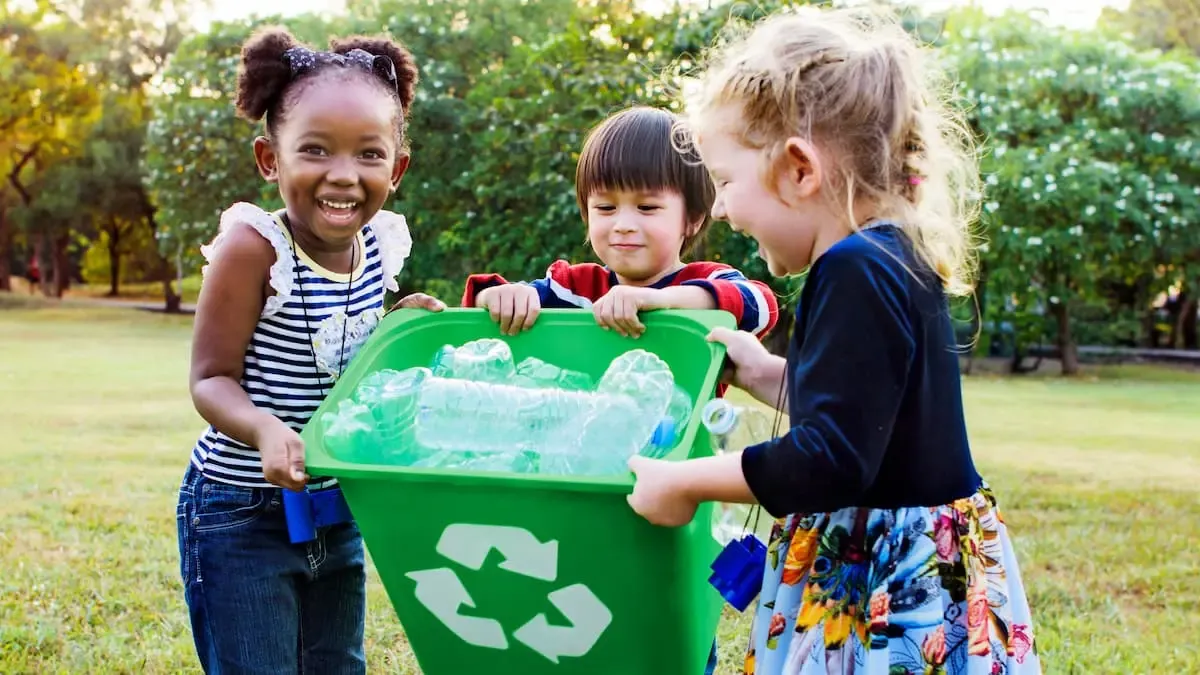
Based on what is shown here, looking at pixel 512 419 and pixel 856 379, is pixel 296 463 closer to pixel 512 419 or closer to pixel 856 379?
pixel 512 419

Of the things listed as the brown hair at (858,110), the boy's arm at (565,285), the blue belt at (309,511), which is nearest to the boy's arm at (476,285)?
the boy's arm at (565,285)

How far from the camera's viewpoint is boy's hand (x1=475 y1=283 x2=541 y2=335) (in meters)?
1.90

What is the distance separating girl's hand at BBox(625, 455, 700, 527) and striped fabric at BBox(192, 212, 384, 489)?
72 cm

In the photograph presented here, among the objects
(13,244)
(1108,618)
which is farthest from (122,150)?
(1108,618)

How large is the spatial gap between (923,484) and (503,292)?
78 cm

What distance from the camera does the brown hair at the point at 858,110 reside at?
1.45 meters

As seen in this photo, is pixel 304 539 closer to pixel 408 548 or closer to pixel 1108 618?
pixel 408 548

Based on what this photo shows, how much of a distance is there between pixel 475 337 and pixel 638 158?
1.52ft

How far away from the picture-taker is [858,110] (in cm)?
144

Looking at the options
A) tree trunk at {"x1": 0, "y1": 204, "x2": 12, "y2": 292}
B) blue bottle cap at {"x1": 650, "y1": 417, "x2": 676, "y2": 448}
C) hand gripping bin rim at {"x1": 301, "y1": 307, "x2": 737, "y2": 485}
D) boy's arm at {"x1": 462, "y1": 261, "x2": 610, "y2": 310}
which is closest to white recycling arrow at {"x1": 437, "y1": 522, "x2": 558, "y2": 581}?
hand gripping bin rim at {"x1": 301, "y1": 307, "x2": 737, "y2": 485}

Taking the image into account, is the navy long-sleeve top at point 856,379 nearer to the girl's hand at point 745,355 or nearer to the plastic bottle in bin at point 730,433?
the plastic bottle in bin at point 730,433

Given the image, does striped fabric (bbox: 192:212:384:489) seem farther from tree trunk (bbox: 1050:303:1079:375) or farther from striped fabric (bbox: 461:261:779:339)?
tree trunk (bbox: 1050:303:1079:375)

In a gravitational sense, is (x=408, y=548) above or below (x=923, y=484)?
below

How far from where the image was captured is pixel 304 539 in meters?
1.86
